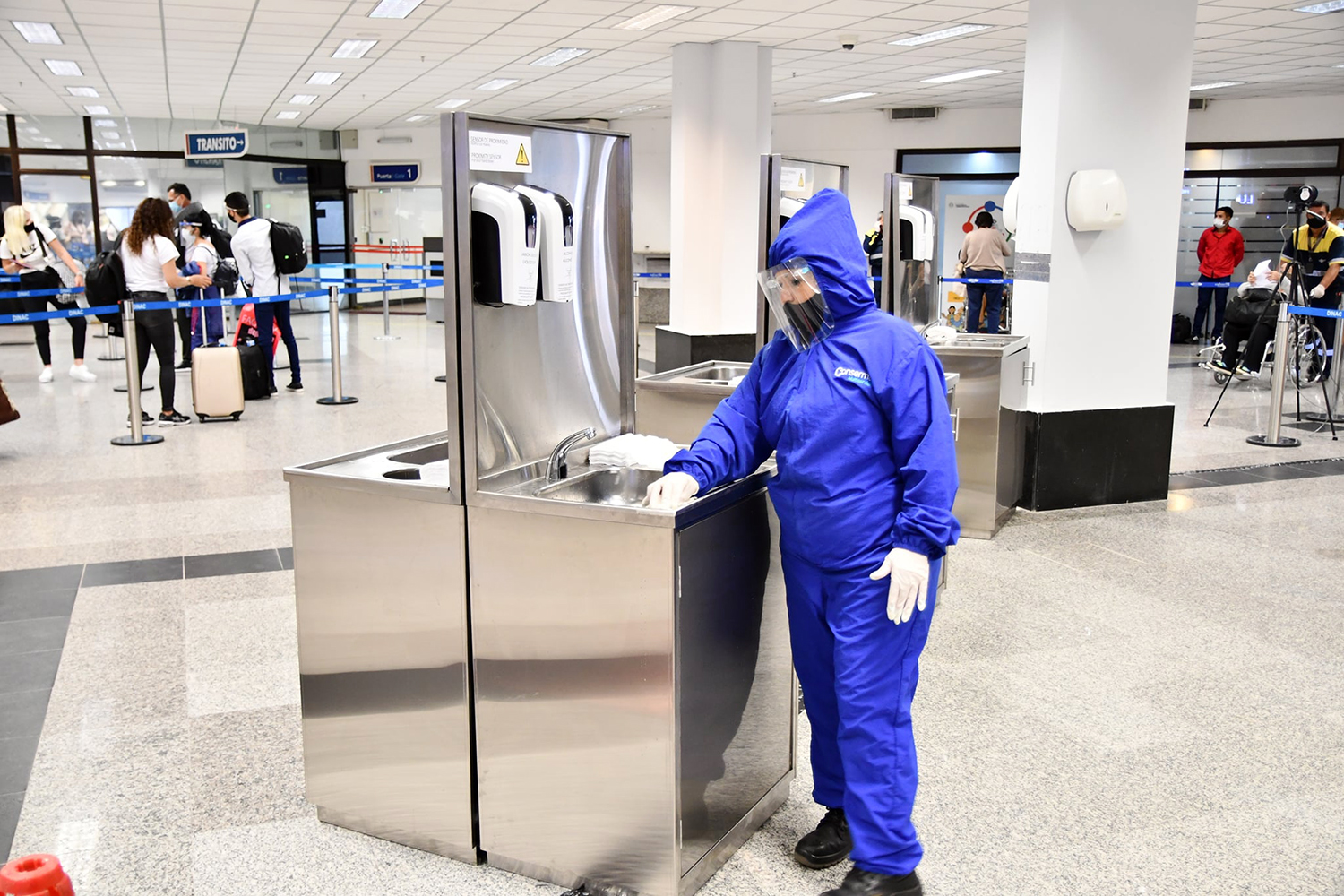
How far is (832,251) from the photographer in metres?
2.37

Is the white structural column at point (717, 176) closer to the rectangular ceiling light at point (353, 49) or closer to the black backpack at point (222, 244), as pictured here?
the rectangular ceiling light at point (353, 49)

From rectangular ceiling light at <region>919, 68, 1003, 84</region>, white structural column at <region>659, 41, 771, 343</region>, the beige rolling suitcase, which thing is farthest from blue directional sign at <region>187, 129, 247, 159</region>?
rectangular ceiling light at <region>919, 68, 1003, 84</region>

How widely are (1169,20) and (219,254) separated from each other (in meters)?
8.13

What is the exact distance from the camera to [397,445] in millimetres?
2971

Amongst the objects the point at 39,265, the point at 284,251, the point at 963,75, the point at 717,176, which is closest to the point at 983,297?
the point at 963,75

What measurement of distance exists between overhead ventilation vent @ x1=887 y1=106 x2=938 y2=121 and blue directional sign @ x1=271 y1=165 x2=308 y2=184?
10.4 metres

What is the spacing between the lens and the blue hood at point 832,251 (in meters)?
2.36

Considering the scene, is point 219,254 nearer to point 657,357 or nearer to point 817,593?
point 657,357

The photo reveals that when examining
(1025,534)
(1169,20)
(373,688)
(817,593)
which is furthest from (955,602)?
(1169,20)

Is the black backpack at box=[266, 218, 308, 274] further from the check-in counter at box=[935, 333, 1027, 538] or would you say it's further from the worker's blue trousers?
the worker's blue trousers

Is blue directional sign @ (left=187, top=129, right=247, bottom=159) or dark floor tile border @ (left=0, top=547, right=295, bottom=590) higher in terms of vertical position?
blue directional sign @ (left=187, top=129, right=247, bottom=159)

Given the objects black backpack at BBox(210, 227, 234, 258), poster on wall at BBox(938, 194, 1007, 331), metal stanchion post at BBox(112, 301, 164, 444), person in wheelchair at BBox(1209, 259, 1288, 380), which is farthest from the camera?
poster on wall at BBox(938, 194, 1007, 331)

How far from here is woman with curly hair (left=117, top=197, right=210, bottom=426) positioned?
314 inches

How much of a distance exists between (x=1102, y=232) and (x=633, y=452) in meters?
3.96
